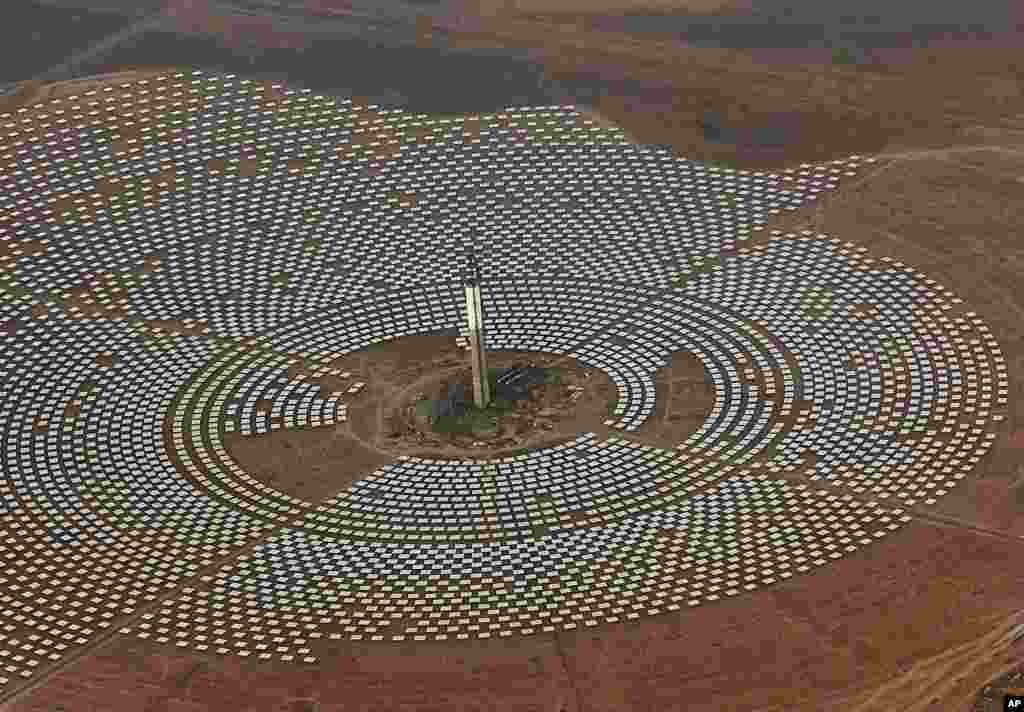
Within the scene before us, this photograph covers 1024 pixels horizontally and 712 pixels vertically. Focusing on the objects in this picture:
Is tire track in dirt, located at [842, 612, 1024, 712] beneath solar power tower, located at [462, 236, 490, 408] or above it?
beneath

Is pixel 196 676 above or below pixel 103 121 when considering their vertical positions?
below

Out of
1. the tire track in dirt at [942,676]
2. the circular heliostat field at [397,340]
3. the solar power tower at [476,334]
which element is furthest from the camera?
the solar power tower at [476,334]

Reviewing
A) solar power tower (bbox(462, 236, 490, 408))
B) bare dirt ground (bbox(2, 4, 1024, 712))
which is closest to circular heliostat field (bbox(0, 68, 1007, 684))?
bare dirt ground (bbox(2, 4, 1024, 712))

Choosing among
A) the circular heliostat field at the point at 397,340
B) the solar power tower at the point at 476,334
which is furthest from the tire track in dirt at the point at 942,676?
the solar power tower at the point at 476,334

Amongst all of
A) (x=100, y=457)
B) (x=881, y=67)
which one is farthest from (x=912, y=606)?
(x=881, y=67)

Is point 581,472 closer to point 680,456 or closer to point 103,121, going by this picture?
point 680,456

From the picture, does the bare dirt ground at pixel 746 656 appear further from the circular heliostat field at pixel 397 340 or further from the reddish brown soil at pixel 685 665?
the circular heliostat field at pixel 397 340

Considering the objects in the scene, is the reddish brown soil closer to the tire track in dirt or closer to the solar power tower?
the tire track in dirt
